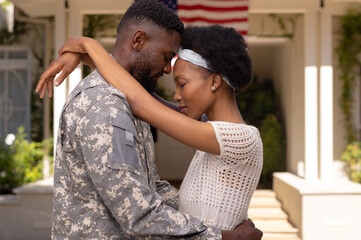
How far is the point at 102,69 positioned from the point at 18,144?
6549 mm

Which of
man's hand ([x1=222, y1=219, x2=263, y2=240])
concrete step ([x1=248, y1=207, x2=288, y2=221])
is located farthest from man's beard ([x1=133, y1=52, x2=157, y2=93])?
concrete step ([x1=248, y1=207, x2=288, y2=221])

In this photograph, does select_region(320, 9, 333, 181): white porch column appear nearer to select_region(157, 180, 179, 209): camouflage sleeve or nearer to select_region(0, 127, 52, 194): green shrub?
select_region(0, 127, 52, 194): green shrub

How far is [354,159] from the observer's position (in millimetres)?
8336

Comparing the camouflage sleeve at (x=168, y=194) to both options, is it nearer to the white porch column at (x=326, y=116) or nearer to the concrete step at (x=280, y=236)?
the concrete step at (x=280, y=236)

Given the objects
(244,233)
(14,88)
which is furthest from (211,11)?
(244,233)

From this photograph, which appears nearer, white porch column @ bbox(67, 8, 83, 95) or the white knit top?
the white knit top

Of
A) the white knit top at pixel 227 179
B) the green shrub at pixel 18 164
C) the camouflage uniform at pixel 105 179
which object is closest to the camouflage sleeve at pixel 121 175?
the camouflage uniform at pixel 105 179

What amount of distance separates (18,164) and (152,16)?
6355 mm

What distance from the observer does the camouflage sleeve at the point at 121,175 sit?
1.84m

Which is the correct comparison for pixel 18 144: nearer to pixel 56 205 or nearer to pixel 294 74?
pixel 294 74

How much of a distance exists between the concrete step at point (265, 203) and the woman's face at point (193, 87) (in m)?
5.96

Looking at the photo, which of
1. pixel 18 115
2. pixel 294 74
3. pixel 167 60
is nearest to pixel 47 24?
pixel 18 115

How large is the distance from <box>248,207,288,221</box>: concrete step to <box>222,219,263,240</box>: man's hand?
5.37 metres

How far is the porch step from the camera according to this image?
23.2 ft
